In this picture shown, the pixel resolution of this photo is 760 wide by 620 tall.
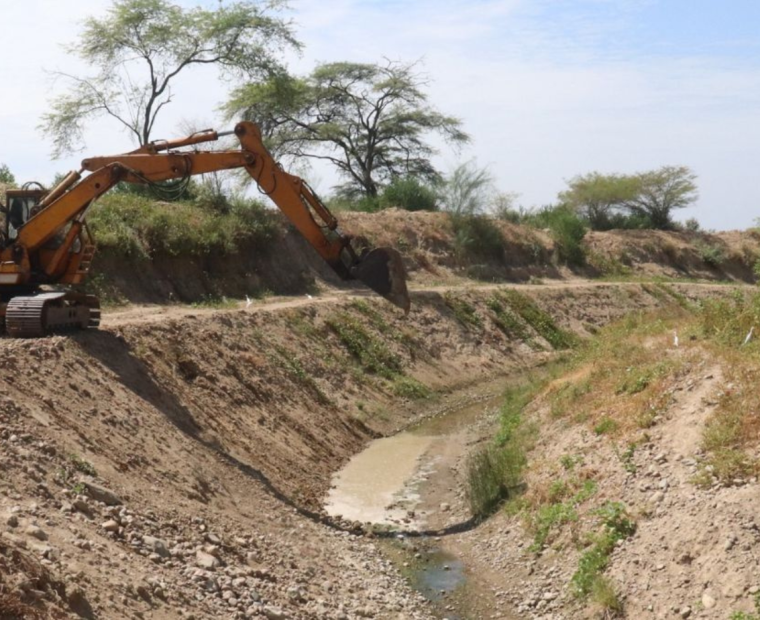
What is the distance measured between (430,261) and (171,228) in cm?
1507

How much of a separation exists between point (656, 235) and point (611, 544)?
4821cm

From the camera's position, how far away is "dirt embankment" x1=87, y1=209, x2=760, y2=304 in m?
30.1

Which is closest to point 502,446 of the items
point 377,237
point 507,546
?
point 507,546

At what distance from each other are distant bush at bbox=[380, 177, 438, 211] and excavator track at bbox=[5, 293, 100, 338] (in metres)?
31.6

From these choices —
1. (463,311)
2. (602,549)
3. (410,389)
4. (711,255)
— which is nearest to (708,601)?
(602,549)

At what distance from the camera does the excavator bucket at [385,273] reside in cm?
1912

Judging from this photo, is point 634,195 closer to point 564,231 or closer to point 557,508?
point 564,231

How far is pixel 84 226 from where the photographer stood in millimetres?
19750

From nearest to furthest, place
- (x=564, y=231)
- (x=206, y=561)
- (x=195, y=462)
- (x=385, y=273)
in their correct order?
1. (x=206, y=561)
2. (x=195, y=462)
3. (x=385, y=273)
4. (x=564, y=231)

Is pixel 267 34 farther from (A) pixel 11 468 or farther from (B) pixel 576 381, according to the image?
(A) pixel 11 468

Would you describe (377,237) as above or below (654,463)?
above

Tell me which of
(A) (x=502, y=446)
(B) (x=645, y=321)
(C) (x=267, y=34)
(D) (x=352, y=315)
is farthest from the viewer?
(C) (x=267, y=34)

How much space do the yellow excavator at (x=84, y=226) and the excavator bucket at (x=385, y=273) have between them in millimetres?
19

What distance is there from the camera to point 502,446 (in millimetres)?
20516
